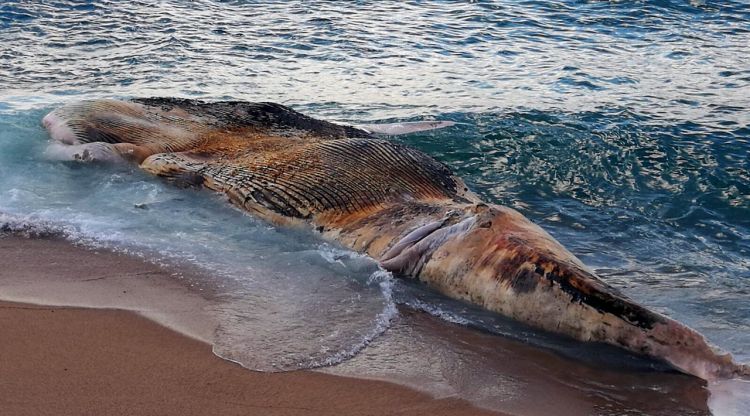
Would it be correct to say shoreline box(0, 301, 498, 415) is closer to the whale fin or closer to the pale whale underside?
the pale whale underside

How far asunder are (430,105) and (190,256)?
16.6 ft

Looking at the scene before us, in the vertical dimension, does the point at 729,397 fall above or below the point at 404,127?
above

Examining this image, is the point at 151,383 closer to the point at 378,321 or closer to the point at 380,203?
the point at 378,321

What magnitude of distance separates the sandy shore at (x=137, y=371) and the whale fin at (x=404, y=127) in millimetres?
3908

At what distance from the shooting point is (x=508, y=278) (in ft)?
14.7

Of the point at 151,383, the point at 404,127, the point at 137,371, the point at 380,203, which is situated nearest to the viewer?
the point at 151,383

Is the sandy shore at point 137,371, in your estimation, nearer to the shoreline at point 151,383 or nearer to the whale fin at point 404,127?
the shoreline at point 151,383

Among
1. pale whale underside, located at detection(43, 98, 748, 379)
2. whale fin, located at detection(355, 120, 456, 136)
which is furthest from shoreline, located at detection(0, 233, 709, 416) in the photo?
whale fin, located at detection(355, 120, 456, 136)

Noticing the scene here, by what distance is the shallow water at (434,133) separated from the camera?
4.71 metres

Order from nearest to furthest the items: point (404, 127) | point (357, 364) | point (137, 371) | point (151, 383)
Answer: point (151, 383)
point (137, 371)
point (357, 364)
point (404, 127)

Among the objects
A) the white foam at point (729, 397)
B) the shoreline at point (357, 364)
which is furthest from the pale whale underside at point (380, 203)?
the shoreline at point (357, 364)

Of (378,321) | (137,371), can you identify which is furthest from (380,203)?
(137,371)

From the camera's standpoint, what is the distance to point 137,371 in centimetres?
374

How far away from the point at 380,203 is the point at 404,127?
285 centimetres
